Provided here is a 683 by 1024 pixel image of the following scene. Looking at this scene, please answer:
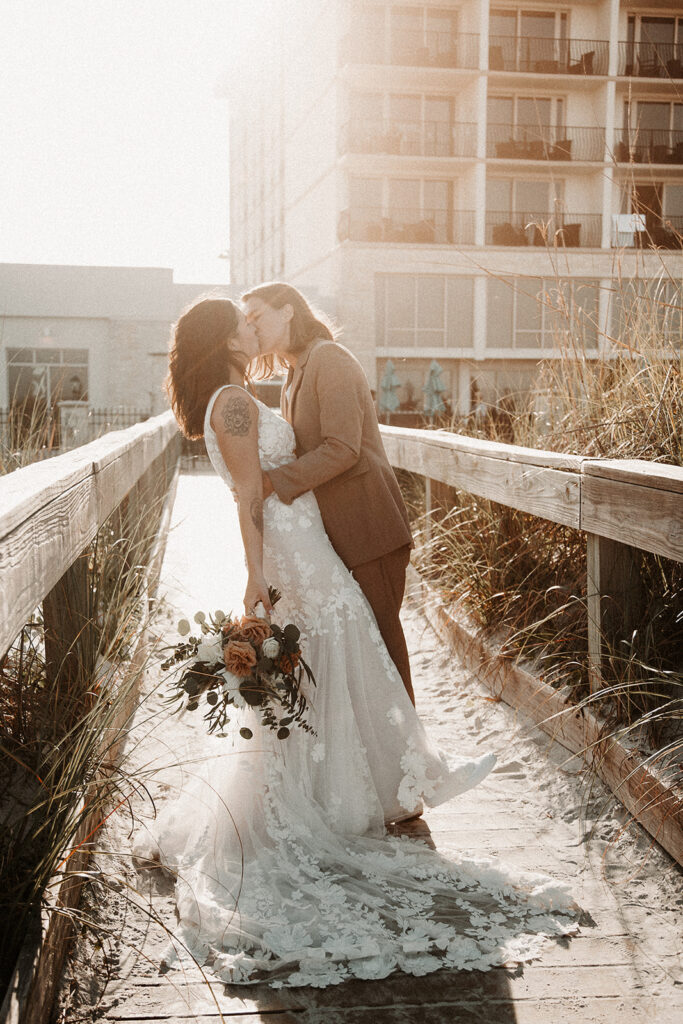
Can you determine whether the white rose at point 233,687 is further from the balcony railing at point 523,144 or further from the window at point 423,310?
the balcony railing at point 523,144

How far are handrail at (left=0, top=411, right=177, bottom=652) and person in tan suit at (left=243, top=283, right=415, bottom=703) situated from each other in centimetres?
60

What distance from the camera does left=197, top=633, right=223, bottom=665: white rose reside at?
3055 millimetres

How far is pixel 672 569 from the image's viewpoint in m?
3.50

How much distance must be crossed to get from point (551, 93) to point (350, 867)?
30.5 m

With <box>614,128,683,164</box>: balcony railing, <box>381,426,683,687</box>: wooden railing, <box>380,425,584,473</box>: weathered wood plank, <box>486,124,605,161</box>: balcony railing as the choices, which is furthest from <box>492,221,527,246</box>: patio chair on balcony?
<box>381,426,683,687</box>: wooden railing

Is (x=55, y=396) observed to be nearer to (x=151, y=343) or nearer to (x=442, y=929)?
(x=442, y=929)

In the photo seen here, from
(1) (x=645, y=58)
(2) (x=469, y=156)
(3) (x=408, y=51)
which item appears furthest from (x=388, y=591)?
(1) (x=645, y=58)

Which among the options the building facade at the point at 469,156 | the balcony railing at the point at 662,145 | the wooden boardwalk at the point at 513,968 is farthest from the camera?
the balcony railing at the point at 662,145

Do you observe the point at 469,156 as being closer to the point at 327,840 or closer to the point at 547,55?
the point at 547,55

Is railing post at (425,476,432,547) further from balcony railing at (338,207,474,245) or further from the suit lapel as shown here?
balcony railing at (338,207,474,245)

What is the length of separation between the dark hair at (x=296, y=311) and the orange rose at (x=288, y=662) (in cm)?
107

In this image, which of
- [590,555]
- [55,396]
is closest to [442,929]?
[590,555]

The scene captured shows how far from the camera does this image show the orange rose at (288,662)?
3.11 metres

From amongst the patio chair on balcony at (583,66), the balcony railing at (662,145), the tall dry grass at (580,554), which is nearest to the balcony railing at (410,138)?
the patio chair on balcony at (583,66)
